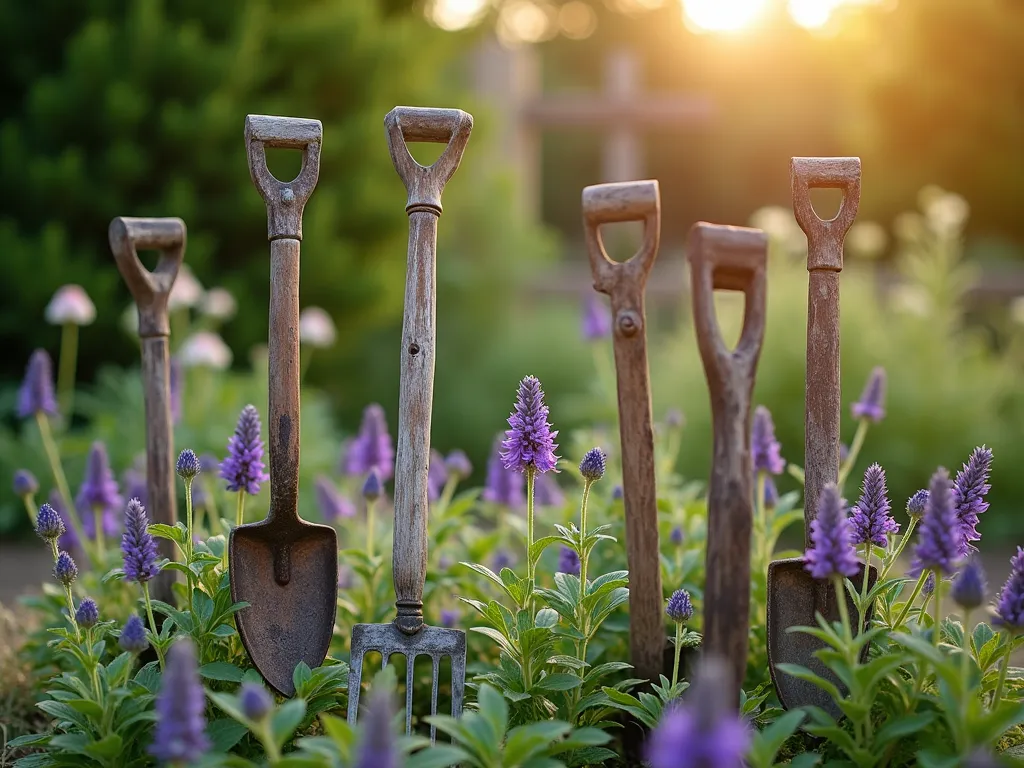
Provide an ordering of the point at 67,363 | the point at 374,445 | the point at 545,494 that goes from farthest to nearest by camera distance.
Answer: the point at 67,363 < the point at 545,494 < the point at 374,445

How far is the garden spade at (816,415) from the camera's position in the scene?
1.81 meters

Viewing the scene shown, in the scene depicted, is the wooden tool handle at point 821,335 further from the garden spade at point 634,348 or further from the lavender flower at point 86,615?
the lavender flower at point 86,615

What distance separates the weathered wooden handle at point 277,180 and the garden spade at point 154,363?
42 centimetres

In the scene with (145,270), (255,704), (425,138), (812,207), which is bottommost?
(255,704)

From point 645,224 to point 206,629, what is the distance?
1.18 m

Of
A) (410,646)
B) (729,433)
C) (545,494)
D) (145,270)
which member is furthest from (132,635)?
(545,494)

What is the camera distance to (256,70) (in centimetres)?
629

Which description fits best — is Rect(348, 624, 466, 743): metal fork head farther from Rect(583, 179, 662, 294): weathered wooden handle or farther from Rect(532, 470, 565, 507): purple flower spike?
Rect(532, 470, 565, 507): purple flower spike

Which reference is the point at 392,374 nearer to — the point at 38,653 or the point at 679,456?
the point at 679,456

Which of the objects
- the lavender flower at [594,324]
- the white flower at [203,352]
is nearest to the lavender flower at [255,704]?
the lavender flower at [594,324]

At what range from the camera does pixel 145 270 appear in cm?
218

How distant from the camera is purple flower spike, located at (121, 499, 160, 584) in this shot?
1.75 metres

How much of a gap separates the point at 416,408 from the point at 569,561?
2.00 feet

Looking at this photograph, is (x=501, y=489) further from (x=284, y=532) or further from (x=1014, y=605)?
(x=1014, y=605)
